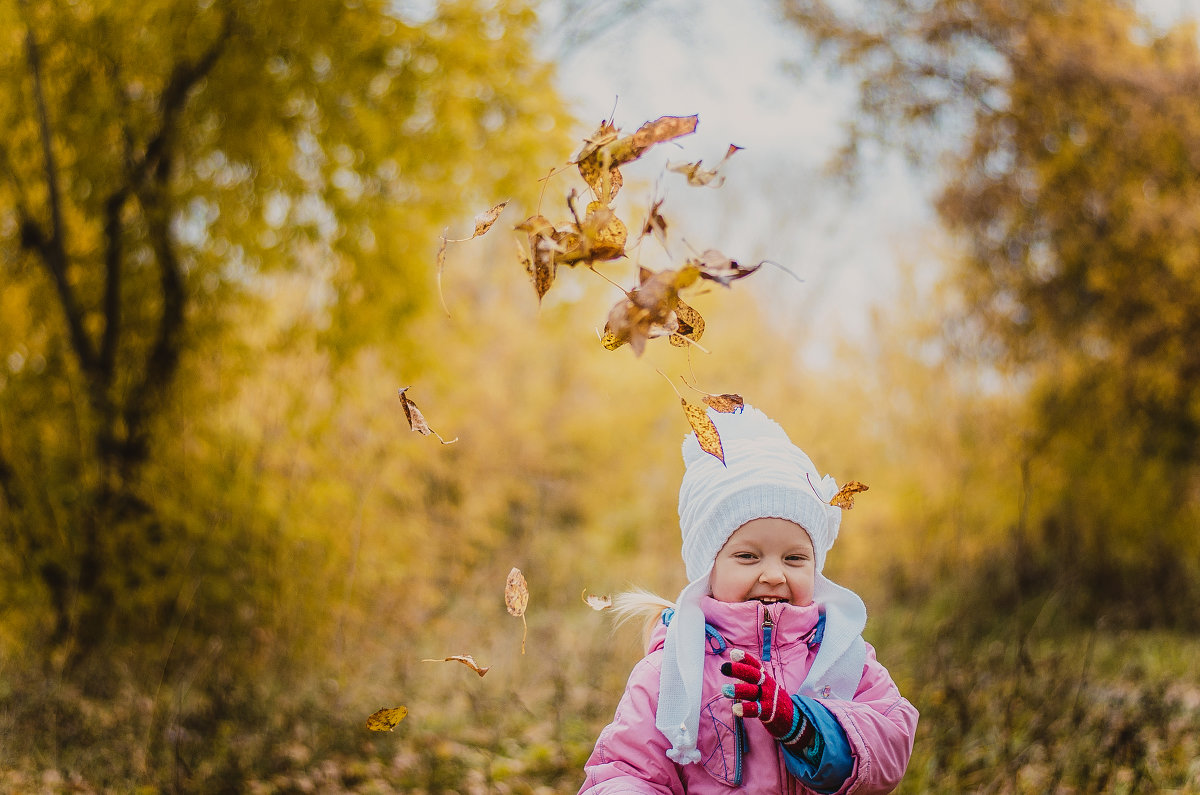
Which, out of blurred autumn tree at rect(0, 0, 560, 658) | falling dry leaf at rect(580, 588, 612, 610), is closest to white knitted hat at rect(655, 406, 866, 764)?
falling dry leaf at rect(580, 588, 612, 610)

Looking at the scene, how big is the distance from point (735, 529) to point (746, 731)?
14.9 inches

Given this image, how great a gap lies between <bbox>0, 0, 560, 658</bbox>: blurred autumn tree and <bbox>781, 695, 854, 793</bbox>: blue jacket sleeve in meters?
3.72

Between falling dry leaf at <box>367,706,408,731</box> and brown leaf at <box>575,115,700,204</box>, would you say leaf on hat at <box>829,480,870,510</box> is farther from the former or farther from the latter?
falling dry leaf at <box>367,706,408,731</box>

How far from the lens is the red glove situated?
1480mm

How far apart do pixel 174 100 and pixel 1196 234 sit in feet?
23.1

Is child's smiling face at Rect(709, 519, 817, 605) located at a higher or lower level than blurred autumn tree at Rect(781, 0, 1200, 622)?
lower

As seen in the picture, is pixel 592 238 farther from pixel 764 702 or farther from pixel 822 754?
pixel 822 754

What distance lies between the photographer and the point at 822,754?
61.1 inches

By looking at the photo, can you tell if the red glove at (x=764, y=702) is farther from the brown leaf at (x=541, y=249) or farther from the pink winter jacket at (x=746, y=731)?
the brown leaf at (x=541, y=249)

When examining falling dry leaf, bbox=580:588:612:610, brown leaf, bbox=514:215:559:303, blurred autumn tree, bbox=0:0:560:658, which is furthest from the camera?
blurred autumn tree, bbox=0:0:560:658

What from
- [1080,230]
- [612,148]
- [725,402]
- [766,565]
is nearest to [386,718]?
[766,565]

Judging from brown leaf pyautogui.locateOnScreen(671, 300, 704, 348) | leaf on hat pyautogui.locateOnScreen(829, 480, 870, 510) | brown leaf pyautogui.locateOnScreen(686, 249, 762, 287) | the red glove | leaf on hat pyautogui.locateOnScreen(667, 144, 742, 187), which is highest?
leaf on hat pyautogui.locateOnScreen(667, 144, 742, 187)

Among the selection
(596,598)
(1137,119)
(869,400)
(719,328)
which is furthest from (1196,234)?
(596,598)

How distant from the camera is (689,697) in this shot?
65.4 inches
